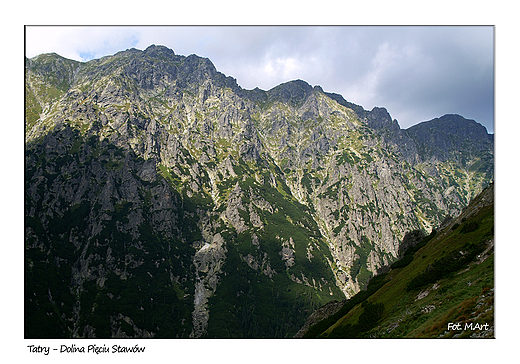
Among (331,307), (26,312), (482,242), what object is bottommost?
(331,307)

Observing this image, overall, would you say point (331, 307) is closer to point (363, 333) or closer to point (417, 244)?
point (417, 244)

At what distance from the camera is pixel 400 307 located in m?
50.0

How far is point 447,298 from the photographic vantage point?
1607 inches

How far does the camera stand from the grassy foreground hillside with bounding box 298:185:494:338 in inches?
1313

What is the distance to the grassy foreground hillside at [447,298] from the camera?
33344 millimetres
